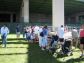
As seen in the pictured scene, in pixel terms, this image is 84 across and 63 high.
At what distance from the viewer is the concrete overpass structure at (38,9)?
2665 centimetres

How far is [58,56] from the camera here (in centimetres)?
1519

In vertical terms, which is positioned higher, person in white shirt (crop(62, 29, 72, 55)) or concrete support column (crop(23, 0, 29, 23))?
concrete support column (crop(23, 0, 29, 23))

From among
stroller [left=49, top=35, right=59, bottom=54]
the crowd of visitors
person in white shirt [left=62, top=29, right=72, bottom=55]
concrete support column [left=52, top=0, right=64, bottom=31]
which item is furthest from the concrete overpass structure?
person in white shirt [left=62, top=29, right=72, bottom=55]

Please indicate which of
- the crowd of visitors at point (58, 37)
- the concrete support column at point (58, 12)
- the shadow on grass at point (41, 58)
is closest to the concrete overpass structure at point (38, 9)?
the concrete support column at point (58, 12)

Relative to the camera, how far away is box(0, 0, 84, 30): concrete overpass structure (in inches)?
1049

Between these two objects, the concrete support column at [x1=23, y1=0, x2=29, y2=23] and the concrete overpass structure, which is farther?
the concrete support column at [x1=23, y1=0, x2=29, y2=23]

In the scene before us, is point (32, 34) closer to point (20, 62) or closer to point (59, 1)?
point (59, 1)

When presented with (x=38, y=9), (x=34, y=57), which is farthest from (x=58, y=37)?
(x=38, y=9)

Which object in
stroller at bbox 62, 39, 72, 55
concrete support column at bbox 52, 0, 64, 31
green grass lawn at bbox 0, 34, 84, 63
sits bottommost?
green grass lawn at bbox 0, 34, 84, 63

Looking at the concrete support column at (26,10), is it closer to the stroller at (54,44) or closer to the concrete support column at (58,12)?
the concrete support column at (58,12)

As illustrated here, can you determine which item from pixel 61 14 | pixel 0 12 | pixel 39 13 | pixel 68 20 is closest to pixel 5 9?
pixel 0 12

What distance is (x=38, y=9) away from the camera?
6850cm

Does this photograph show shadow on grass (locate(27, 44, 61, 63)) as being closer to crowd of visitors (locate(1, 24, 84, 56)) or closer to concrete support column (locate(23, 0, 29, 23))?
crowd of visitors (locate(1, 24, 84, 56))

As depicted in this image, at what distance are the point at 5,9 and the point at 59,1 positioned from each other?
44864mm
